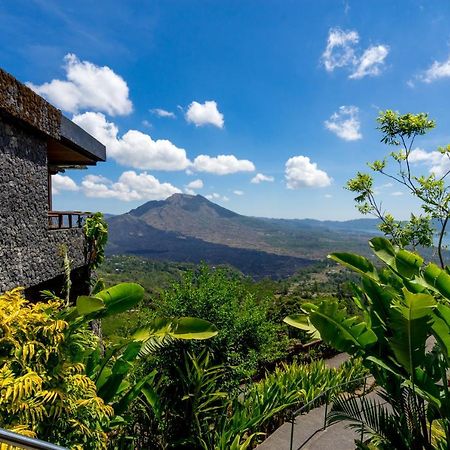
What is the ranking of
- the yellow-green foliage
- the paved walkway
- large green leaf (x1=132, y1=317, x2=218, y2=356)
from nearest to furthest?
the yellow-green foliage, large green leaf (x1=132, y1=317, x2=218, y2=356), the paved walkway

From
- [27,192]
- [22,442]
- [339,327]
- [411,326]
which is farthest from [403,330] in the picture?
[27,192]

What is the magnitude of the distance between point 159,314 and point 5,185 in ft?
10.7

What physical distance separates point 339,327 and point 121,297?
2839 millimetres

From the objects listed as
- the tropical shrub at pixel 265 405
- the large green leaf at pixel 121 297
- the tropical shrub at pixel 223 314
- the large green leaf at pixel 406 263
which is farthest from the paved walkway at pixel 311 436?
the large green leaf at pixel 121 297

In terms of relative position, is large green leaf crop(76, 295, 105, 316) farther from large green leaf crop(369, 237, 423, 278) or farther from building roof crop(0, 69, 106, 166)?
large green leaf crop(369, 237, 423, 278)

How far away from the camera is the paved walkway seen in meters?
5.34

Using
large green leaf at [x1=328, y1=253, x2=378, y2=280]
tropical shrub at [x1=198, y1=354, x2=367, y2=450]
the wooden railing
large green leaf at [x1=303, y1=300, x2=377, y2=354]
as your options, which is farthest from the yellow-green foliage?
the wooden railing

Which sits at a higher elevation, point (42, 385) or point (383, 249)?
point (383, 249)

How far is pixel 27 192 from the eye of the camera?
6363mm

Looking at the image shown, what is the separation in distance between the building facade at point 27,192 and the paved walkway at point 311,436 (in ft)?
15.3

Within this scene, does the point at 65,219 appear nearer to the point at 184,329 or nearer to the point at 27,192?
the point at 27,192

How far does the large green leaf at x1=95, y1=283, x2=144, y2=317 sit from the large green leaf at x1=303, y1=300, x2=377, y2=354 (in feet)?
7.83

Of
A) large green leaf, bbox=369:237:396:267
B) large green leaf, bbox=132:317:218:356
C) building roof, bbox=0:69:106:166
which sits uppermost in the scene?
building roof, bbox=0:69:106:166

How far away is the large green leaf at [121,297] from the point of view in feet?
16.3
